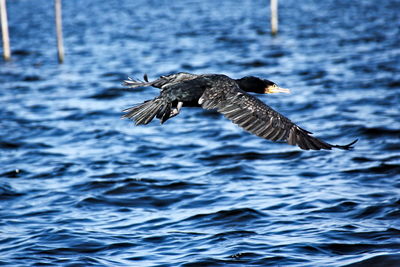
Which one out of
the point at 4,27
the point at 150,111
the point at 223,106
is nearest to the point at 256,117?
the point at 223,106

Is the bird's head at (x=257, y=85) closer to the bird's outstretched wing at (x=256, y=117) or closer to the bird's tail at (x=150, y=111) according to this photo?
the bird's outstretched wing at (x=256, y=117)

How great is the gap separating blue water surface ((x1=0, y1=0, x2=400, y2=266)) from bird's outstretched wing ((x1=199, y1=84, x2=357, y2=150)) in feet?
4.82

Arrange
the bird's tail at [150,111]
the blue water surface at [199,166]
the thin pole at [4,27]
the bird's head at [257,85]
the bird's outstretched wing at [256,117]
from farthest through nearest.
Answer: the thin pole at [4,27] < the blue water surface at [199,166] < the bird's head at [257,85] < the bird's tail at [150,111] < the bird's outstretched wing at [256,117]

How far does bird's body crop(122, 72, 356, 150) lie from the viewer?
6.13m

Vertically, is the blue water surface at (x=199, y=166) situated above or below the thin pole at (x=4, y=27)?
below

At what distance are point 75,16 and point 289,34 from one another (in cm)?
1350

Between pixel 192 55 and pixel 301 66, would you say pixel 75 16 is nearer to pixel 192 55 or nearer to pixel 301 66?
pixel 192 55

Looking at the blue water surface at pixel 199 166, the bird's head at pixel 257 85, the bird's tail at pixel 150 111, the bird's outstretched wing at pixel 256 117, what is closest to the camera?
the bird's outstretched wing at pixel 256 117

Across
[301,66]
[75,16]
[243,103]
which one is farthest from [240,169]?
[75,16]

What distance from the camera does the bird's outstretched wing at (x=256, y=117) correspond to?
19.8ft

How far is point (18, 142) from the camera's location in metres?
13.2

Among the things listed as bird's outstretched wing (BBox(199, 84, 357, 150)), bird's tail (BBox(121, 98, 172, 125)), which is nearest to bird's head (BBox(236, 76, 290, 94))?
bird's outstretched wing (BBox(199, 84, 357, 150))

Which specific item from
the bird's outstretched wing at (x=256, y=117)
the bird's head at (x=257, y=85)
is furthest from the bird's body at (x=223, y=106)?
the bird's head at (x=257, y=85)

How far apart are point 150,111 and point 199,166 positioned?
15.4 ft
